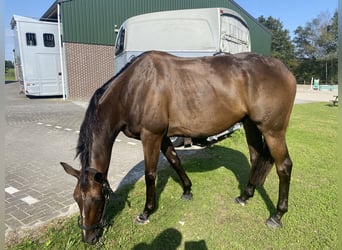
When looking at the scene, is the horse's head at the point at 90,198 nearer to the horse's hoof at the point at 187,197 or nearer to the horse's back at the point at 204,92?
the horse's back at the point at 204,92

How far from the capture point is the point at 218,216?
9.61ft

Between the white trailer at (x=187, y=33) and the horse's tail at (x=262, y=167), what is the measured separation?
9.55 feet

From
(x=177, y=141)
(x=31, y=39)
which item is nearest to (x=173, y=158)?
Result: (x=177, y=141)

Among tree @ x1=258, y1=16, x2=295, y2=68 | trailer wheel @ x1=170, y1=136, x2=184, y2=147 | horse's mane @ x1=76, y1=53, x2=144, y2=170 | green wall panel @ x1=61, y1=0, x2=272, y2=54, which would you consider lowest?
trailer wheel @ x1=170, y1=136, x2=184, y2=147

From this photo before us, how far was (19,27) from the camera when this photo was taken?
12672 millimetres

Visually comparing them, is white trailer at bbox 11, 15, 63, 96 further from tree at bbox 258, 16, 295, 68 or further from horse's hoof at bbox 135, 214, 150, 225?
tree at bbox 258, 16, 295, 68

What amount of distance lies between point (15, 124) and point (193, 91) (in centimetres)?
762

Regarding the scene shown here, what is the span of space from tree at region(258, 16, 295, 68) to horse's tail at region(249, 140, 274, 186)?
4678 cm

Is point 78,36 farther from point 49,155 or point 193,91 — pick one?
point 193,91

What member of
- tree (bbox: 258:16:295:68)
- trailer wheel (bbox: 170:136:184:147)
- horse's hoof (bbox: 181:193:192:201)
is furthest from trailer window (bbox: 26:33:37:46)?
tree (bbox: 258:16:295:68)

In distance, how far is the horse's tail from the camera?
297 cm

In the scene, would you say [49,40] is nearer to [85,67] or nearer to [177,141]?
[85,67]

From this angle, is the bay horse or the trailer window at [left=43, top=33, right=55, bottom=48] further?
the trailer window at [left=43, top=33, right=55, bottom=48]

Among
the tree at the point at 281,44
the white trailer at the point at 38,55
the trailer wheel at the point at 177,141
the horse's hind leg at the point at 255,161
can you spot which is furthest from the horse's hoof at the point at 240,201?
the tree at the point at 281,44
